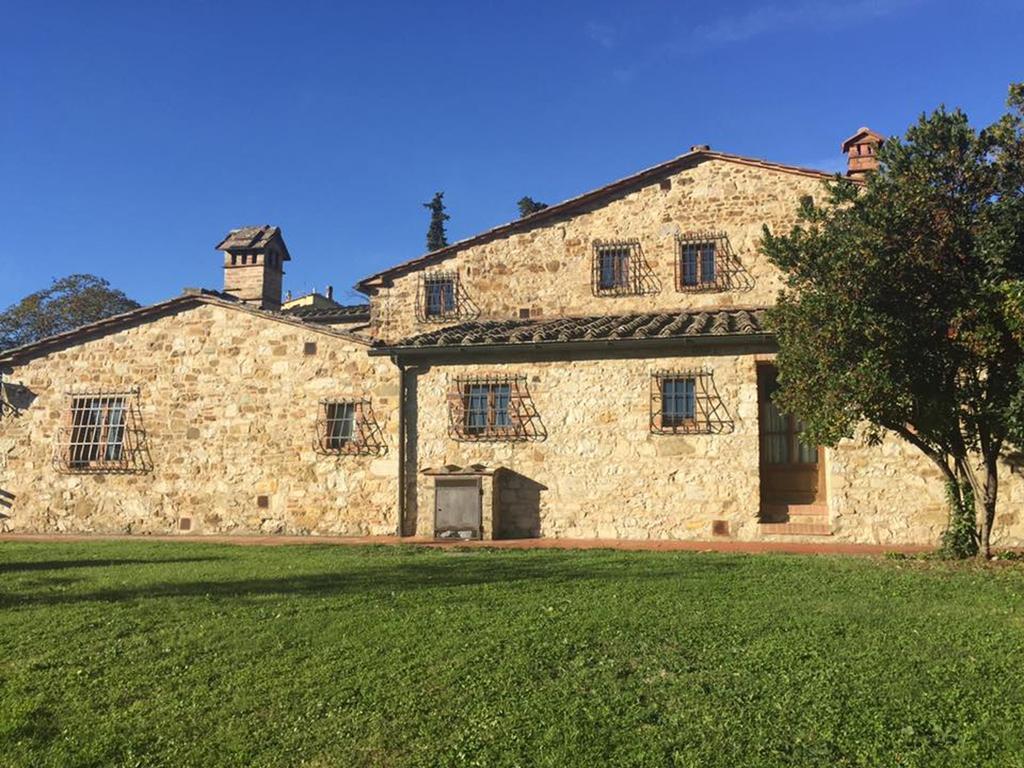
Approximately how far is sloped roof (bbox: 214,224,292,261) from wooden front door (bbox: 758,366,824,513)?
16105 millimetres

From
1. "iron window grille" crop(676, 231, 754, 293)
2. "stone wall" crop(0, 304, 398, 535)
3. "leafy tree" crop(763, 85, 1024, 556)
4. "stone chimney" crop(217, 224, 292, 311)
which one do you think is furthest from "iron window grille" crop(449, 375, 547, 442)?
"stone chimney" crop(217, 224, 292, 311)

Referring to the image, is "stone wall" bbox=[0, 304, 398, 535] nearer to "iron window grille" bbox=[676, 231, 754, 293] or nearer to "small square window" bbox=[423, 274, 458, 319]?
"small square window" bbox=[423, 274, 458, 319]

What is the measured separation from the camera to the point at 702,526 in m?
12.5

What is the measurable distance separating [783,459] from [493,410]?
5.02m

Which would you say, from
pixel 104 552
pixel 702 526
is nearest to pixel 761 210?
pixel 702 526

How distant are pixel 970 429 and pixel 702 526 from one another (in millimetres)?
4301

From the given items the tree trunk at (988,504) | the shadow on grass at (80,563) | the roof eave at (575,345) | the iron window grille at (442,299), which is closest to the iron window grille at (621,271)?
the iron window grille at (442,299)

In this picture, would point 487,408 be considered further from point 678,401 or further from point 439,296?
point 439,296

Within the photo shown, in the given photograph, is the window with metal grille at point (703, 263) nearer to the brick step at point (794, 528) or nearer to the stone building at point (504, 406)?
the stone building at point (504, 406)

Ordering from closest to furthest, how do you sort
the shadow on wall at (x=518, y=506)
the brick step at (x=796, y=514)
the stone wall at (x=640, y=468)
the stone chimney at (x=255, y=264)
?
the stone wall at (x=640, y=468)
the brick step at (x=796, y=514)
the shadow on wall at (x=518, y=506)
the stone chimney at (x=255, y=264)

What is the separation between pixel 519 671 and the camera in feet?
16.3

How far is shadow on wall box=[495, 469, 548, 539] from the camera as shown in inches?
521

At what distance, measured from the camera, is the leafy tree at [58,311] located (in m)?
36.5

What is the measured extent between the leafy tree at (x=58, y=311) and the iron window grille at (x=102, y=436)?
77.0ft
